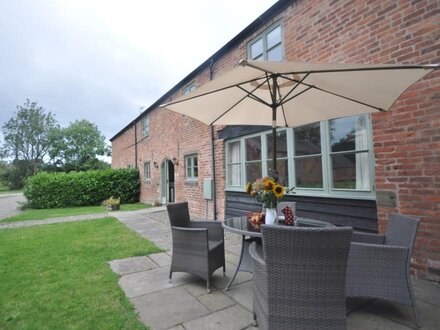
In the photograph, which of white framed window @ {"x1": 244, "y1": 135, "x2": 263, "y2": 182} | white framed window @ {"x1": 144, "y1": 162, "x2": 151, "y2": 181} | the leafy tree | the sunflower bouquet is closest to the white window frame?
white framed window @ {"x1": 244, "y1": 135, "x2": 263, "y2": 182}

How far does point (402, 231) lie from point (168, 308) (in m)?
2.39

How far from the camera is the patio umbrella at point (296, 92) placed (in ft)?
6.71

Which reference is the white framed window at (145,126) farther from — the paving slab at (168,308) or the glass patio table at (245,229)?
the paving slab at (168,308)

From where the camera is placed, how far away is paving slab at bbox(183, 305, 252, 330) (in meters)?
2.16

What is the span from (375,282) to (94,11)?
8733 mm

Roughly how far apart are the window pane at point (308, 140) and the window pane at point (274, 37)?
1977 millimetres

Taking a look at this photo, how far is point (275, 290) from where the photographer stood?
1649 millimetres

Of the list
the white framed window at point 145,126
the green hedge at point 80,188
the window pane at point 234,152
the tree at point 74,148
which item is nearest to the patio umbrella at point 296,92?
the window pane at point 234,152

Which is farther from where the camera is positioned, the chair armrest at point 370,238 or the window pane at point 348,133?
the window pane at point 348,133

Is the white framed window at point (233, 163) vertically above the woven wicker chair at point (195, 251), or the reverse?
the white framed window at point (233, 163)

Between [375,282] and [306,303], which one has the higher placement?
[306,303]

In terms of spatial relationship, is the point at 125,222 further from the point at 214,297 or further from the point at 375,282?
the point at 375,282

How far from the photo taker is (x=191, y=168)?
8641 mm

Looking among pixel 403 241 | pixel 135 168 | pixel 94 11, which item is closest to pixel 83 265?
pixel 403 241
